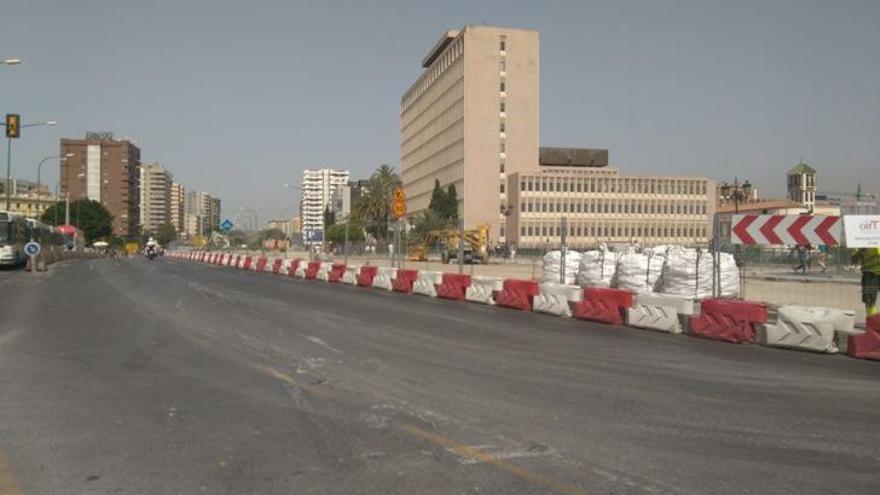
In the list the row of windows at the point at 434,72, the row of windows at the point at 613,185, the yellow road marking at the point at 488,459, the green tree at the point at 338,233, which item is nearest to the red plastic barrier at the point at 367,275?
the yellow road marking at the point at 488,459

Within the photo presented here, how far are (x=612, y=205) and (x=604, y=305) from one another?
115 m

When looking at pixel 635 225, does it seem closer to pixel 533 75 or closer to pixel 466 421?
pixel 533 75

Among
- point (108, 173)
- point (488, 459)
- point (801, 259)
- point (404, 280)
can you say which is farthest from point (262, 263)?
point (108, 173)

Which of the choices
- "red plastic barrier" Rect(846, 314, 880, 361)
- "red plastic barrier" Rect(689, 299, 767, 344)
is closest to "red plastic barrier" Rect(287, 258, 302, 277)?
"red plastic barrier" Rect(689, 299, 767, 344)

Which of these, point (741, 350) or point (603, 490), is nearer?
point (603, 490)

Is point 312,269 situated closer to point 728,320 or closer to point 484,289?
point 484,289

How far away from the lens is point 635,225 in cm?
12875

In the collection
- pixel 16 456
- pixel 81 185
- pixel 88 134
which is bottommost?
pixel 16 456

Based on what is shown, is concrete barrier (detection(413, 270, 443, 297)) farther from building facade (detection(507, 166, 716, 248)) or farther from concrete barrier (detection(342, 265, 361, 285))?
building facade (detection(507, 166, 716, 248))

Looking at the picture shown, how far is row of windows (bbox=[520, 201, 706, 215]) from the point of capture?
12700 centimetres

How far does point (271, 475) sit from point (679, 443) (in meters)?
3.13

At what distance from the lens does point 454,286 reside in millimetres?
22703

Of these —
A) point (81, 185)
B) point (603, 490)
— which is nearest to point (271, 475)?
point (603, 490)

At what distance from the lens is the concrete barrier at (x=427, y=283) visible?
2381 centimetres
